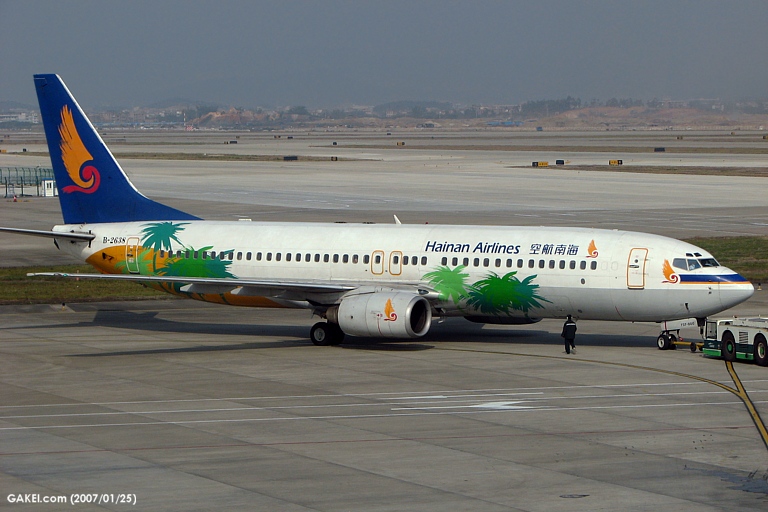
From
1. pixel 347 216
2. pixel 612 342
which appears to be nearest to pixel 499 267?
pixel 612 342

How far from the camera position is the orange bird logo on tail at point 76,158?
47938 millimetres

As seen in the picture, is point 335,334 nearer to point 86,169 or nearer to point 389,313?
point 389,313

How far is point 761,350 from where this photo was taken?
37.0m

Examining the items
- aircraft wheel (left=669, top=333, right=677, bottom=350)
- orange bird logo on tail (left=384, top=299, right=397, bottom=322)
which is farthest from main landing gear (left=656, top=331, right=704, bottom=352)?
orange bird logo on tail (left=384, top=299, right=397, bottom=322)

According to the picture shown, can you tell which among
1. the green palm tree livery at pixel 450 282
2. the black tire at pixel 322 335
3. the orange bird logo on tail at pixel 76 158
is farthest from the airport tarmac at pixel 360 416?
the orange bird logo on tail at pixel 76 158

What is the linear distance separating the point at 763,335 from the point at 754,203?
6849cm

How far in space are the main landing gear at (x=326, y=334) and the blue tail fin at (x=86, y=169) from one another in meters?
9.23

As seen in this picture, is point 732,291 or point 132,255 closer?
point 732,291

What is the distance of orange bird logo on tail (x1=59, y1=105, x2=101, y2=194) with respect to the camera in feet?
157

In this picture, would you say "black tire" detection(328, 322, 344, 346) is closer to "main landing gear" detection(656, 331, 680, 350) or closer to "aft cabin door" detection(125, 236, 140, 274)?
"aft cabin door" detection(125, 236, 140, 274)

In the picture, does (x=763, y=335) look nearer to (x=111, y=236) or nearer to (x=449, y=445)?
(x=449, y=445)

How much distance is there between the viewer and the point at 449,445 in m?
26.1

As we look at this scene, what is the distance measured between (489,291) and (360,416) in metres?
12.7

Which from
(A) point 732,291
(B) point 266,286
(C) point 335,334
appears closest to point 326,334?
(C) point 335,334
